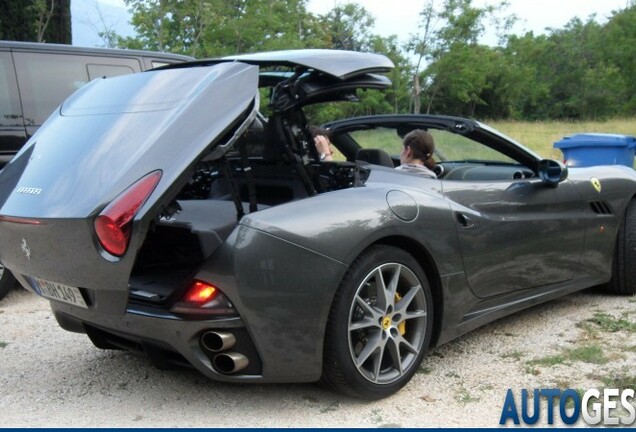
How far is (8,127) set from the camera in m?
5.25

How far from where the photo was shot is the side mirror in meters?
3.88

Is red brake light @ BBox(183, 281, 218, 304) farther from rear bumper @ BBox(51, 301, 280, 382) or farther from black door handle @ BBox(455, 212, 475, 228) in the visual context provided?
black door handle @ BBox(455, 212, 475, 228)

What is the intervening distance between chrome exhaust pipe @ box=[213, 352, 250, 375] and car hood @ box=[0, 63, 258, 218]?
699 millimetres

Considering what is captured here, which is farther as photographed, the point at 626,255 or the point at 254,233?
the point at 626,255

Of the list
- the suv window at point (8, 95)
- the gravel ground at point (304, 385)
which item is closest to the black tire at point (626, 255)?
→ the gravel ground at point (304, 385)

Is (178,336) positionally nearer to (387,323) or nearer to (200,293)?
(200,293)

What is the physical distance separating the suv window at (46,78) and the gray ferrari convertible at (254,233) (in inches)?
96.8

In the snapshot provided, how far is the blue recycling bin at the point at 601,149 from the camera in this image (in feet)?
27.0

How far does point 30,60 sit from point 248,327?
3960 millimetres

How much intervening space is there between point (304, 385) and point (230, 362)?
2.13 ft

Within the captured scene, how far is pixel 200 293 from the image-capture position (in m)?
2.59

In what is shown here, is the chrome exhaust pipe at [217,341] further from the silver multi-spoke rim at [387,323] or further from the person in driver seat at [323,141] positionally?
the person in driver seat at [323,141]

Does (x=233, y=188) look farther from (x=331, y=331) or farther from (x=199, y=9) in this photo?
(x=199, y=9)

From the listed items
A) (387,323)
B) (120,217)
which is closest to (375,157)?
(387,323)
